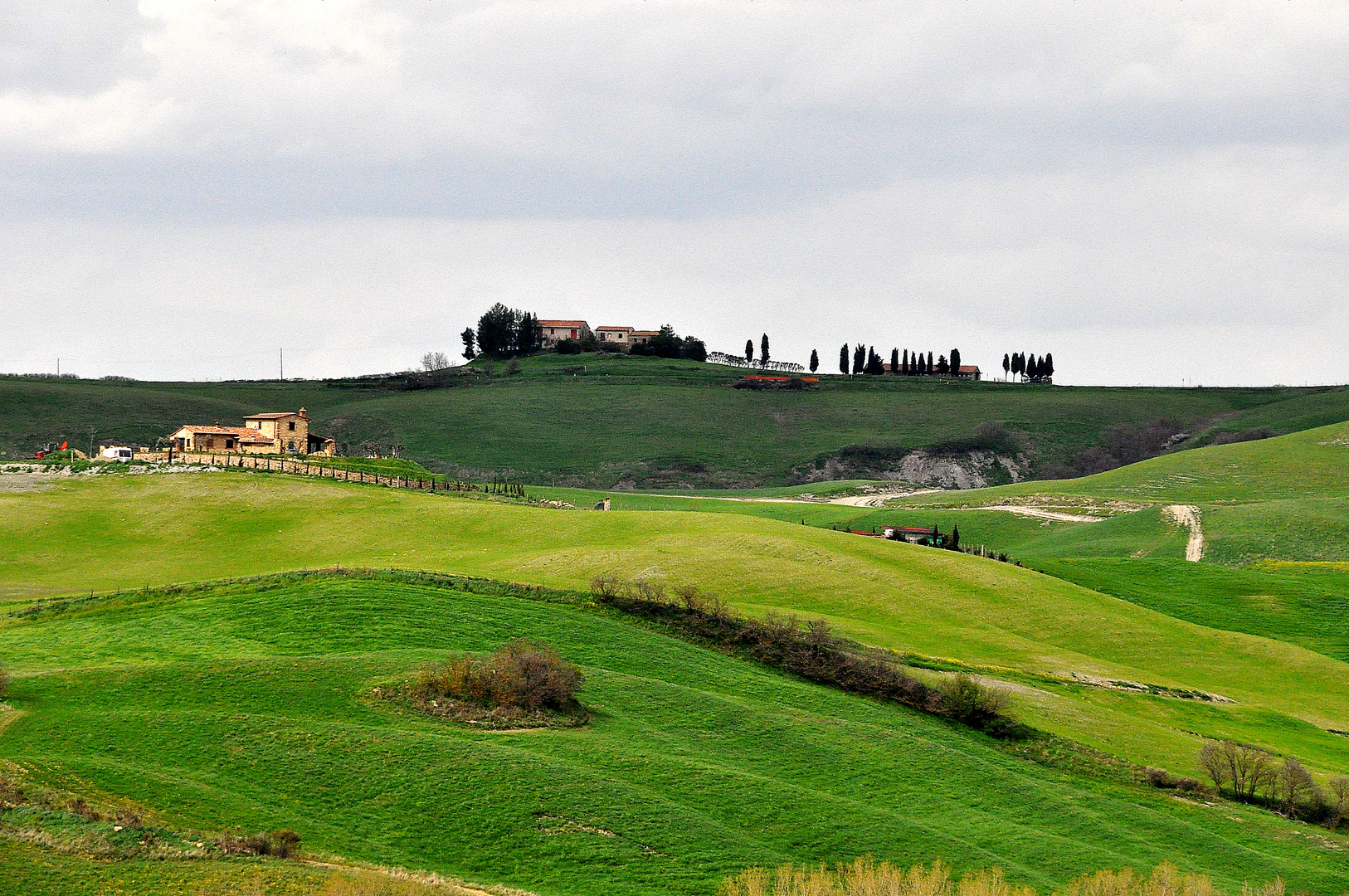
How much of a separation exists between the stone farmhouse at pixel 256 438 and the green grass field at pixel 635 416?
4445 cm

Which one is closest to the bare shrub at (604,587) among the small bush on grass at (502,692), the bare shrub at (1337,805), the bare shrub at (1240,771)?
the small bush on grass at (502,692)

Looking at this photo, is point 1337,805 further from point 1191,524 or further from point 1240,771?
point 1191,524

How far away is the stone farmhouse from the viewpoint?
84.5 metres

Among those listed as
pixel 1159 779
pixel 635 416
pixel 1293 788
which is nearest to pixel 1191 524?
pixel 1293 788

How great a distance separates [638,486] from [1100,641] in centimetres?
9023

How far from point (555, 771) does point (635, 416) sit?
476ft

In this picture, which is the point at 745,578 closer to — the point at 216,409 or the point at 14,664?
the point at 14,664

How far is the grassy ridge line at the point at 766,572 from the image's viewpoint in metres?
43.3

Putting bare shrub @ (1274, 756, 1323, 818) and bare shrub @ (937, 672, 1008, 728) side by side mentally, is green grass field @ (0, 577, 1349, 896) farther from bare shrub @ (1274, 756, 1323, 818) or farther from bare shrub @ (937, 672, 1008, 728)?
bare shrub @ (937, 672, 1008, 728)

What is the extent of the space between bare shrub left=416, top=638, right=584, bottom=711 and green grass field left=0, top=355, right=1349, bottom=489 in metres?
107

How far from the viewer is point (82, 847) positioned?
19.0 m

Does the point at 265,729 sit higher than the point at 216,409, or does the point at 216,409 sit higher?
the point at 216,409

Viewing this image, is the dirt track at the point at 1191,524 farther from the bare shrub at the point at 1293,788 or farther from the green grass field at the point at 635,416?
the green grass field at the point at 635,416

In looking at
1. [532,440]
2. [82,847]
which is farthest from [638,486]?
[82,847]
